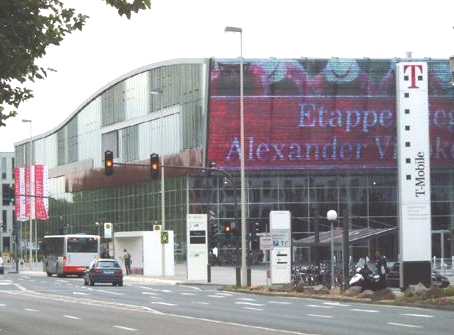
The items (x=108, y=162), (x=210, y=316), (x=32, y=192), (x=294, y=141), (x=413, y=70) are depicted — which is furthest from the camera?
(x=32, y=192)

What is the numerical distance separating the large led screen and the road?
4441cm

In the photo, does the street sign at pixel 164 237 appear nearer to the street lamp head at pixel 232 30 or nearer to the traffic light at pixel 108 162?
the street lamp head at pixel 232 30

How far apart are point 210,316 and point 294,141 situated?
56.4 metres

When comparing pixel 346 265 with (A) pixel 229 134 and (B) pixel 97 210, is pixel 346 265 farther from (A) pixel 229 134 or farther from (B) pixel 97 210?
(B) pixel 97 210

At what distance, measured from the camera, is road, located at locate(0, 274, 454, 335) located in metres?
22.1

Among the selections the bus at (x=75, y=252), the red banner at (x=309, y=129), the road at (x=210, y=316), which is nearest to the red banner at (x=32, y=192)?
the red banner at (x=309, y=129)

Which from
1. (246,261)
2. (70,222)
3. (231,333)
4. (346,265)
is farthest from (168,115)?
(231,333)

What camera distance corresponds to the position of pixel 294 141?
3268 inches

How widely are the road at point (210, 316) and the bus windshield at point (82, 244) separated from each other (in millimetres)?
30455

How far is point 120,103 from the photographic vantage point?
10006 centimetres

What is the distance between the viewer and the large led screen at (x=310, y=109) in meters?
81.8

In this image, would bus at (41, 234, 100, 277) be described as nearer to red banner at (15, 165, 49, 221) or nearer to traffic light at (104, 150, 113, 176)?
traffic light at (104, 150, 113, 176)

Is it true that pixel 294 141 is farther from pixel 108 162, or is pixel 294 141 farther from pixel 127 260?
pixel 108 162

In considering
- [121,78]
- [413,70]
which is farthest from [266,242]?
[121,78]
